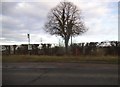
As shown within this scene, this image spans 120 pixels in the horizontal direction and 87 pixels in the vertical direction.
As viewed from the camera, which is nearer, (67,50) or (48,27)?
(67,50)

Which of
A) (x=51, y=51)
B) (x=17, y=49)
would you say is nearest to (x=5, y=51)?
(x=17, y=49)

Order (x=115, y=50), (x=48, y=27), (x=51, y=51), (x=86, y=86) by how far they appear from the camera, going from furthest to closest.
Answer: (x=48, y=27) < (x=51, y=51) < (x=115, y=50) < (x=86, y=86)

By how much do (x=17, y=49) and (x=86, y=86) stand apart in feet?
85.0

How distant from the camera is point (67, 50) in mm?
33875

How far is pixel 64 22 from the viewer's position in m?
45.5

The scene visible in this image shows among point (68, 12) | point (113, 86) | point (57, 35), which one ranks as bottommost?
point (113, 86)

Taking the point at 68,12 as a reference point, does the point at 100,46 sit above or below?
below

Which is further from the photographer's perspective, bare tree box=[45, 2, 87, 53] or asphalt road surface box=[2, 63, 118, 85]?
bare tree box=[45, 2, 87, 53]

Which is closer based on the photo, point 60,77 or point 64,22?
point 60,77

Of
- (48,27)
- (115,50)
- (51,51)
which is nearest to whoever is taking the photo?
(115,50)

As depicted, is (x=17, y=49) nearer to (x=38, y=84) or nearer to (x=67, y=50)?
(x=67, y=50)

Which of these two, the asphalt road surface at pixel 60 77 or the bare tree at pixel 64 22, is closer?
the asphalt road surface at pixel 60 77

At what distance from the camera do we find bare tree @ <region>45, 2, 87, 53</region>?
4438 cm

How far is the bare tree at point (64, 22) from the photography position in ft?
146
